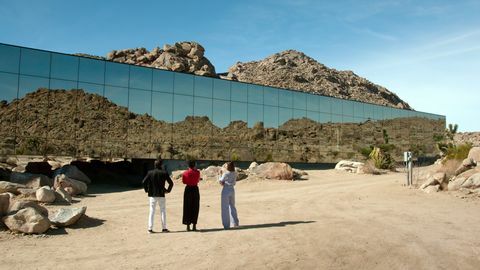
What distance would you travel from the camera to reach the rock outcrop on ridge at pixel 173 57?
44.5 meters

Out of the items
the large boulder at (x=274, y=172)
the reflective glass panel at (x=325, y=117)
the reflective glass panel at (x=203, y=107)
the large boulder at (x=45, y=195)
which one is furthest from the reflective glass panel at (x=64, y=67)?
the reflective glass panel at (x=325, y=117)

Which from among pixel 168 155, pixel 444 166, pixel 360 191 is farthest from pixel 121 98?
pixel 444 166

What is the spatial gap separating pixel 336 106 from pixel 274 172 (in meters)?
16.6

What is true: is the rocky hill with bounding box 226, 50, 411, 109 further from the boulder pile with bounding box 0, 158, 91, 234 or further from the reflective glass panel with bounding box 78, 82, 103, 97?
the boulder pile with bounding box 0, 158, 91, 234

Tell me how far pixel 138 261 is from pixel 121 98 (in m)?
20.3

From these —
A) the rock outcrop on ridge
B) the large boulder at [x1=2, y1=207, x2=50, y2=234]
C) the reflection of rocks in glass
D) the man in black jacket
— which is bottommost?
the large boulder at [x1=2, y1=207, x2=50, y2=234]

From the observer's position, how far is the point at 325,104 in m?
40.4

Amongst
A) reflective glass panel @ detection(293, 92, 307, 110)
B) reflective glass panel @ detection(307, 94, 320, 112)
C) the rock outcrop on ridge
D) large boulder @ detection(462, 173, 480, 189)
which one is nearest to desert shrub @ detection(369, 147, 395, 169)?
reflective glass panel @ detection(307, 94, 320, 112)

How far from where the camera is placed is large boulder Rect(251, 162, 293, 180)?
27281 millimetres

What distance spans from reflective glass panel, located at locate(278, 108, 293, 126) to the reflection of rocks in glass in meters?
0.42

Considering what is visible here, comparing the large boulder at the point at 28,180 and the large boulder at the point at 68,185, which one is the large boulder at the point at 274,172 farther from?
the large boulder at the point at 28,180

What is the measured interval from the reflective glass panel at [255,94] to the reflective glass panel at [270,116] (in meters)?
0.88

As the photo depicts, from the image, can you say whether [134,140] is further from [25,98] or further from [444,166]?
[444,166]

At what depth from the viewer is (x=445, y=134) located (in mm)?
57281
